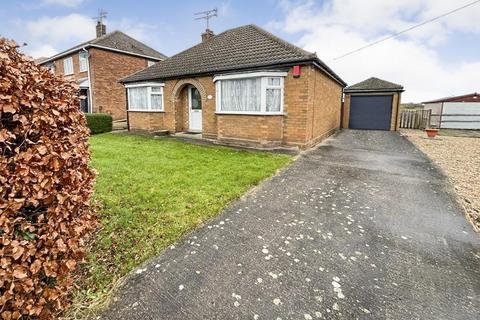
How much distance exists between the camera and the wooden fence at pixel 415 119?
18.6m

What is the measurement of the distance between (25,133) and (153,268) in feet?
6.03

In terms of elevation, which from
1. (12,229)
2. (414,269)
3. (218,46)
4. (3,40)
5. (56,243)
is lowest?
(414,269)

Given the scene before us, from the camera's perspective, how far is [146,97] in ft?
46.1

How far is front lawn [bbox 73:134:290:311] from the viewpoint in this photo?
297 centimetres

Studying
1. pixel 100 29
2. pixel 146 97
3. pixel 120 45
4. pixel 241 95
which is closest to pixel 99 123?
pixel 146 97

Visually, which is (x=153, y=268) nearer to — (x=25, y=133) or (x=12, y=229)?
(x=12, y=229)

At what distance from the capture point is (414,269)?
2.94 meters

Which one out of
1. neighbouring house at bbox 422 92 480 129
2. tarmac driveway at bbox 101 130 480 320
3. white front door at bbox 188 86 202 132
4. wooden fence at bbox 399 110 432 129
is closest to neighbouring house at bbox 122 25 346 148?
white front door at bbox 188 86 202 132

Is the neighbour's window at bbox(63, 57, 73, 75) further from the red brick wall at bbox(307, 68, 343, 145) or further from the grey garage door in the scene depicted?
the grey garage door

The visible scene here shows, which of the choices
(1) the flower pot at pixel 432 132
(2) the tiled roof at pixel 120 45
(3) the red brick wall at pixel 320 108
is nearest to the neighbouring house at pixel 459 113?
(1) the flower pot at pixel 432 132

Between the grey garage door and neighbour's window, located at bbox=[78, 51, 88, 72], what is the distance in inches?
817

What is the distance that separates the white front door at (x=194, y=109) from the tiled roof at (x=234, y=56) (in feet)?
3.94

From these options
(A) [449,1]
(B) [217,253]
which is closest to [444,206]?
(B) [217,253]

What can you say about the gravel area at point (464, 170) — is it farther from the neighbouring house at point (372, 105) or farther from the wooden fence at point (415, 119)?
the wooden fence at point (415, 119)
